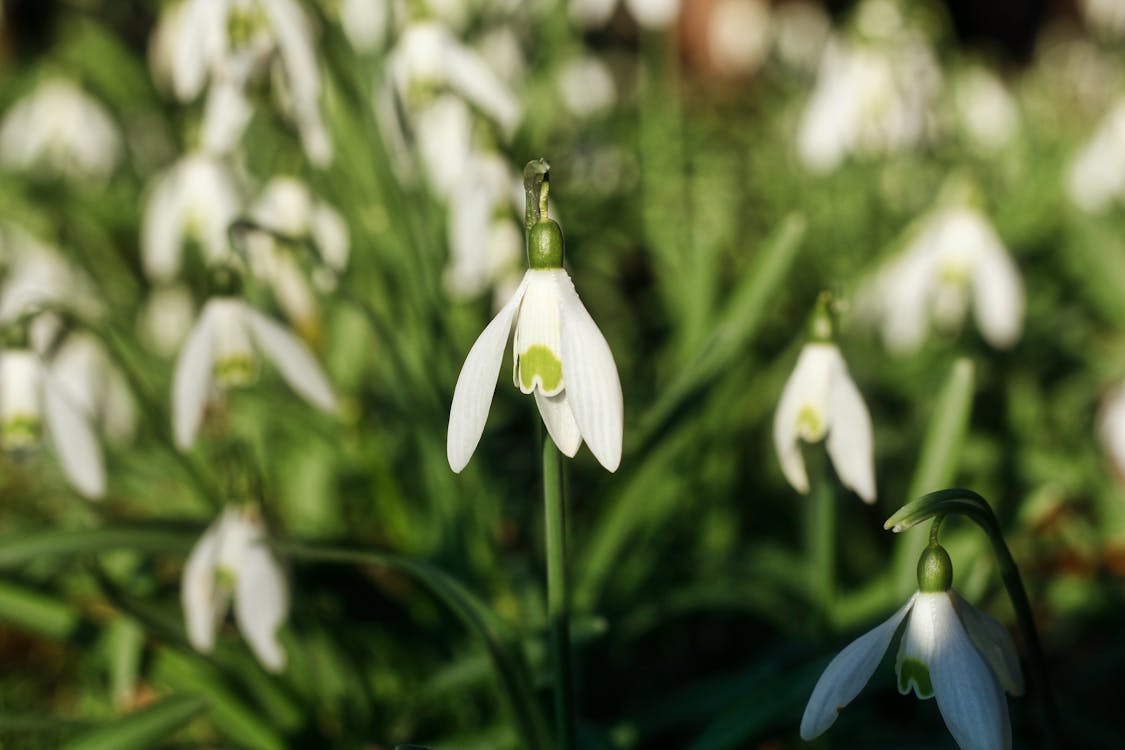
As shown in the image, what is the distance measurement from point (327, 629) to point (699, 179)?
2.20m

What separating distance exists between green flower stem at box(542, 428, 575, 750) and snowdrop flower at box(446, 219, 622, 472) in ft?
0.26

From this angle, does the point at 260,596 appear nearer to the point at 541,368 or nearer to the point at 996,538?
the point at 541,368

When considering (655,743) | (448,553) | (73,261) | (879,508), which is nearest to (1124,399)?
(879,508)

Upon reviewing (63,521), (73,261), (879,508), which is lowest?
(879,508)

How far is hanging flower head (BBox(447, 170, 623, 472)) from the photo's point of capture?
0.93 m

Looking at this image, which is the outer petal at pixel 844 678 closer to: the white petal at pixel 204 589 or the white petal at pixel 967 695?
the white petal at pixel 967 695

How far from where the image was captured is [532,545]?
2.15m

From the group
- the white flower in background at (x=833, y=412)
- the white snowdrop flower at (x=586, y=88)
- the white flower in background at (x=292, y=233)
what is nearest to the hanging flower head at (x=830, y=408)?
the white flower in background at (x=833, y=412)

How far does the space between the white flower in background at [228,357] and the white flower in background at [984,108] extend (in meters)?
3.65

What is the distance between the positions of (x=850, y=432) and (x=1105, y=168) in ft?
7.90

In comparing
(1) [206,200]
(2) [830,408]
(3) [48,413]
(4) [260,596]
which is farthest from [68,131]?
(2) [830,408]

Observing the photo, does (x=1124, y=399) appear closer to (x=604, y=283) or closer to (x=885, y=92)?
(x=885, y=92)

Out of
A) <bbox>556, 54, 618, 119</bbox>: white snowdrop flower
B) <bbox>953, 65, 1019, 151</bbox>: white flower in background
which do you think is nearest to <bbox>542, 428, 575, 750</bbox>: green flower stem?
<bbox>556, 54, 618, 119</bbox>: white snowdrop flower

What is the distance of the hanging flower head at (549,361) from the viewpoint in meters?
0.93
